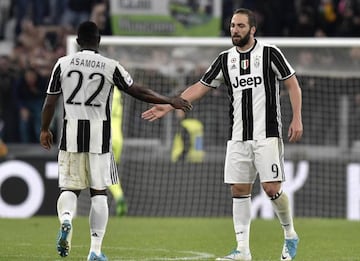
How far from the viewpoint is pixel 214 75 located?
10656 millimetres

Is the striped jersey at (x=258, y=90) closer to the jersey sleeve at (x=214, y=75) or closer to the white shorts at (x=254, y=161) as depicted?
the white shorts at (x=254, y=161)

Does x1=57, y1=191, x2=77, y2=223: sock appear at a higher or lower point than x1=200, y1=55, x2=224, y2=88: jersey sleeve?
lower

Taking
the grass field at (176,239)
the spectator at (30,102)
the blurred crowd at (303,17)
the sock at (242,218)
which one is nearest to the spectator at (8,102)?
the spectator at (30,102)

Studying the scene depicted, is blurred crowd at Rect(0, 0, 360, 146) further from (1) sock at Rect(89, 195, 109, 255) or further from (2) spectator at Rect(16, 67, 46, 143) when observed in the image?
(1) sock at Rect(89, 195, 109, 255)

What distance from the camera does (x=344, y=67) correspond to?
18766mm

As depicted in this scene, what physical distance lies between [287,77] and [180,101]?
40.1 inches

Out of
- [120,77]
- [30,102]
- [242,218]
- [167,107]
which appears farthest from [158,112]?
[30,102]

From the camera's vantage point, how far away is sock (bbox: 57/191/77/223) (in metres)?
9.59

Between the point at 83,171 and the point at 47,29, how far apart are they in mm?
12415

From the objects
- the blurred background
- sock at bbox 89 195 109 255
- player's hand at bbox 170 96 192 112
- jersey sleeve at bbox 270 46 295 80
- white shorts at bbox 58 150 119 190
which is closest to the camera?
sock at bbox 89 195 109 255

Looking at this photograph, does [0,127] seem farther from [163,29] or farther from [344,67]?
[344,67]

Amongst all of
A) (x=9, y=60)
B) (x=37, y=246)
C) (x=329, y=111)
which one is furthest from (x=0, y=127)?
(x=37, y=246)

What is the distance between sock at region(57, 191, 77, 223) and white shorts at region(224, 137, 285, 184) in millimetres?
1535

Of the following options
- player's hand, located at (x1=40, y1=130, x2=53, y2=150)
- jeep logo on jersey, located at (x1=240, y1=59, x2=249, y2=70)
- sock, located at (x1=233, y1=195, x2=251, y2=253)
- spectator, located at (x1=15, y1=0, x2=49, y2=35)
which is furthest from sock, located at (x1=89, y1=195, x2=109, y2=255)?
spectator, located at (x1=15, y1=0, x2=49, y2=35)
